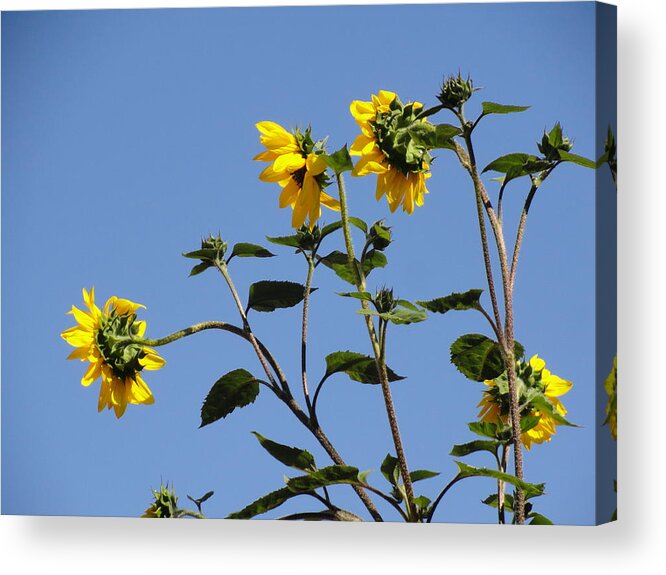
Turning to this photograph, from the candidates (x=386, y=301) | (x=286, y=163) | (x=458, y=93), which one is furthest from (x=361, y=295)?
(x=458, y=93)

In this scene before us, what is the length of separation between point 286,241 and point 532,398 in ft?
1.70

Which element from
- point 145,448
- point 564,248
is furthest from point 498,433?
point 145,448

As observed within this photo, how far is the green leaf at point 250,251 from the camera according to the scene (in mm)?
2906

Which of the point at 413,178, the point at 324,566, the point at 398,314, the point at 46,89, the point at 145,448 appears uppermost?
the point at 46,89

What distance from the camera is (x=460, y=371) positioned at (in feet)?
9.31

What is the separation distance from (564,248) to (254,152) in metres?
0.58

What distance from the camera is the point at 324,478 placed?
2.86 m

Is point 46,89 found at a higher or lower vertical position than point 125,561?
higher

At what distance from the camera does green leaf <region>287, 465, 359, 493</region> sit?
112 inches

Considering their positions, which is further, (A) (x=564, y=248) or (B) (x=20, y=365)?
(B) (x=20, y=365)

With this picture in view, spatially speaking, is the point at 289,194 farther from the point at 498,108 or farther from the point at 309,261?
the point at 498,108

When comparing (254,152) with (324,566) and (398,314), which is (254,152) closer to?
(398,314)

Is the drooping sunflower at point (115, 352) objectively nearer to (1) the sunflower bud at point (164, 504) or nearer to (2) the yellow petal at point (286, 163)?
(1) the sunflower bud at point (164, 504)

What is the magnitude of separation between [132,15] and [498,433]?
3.34 ft
